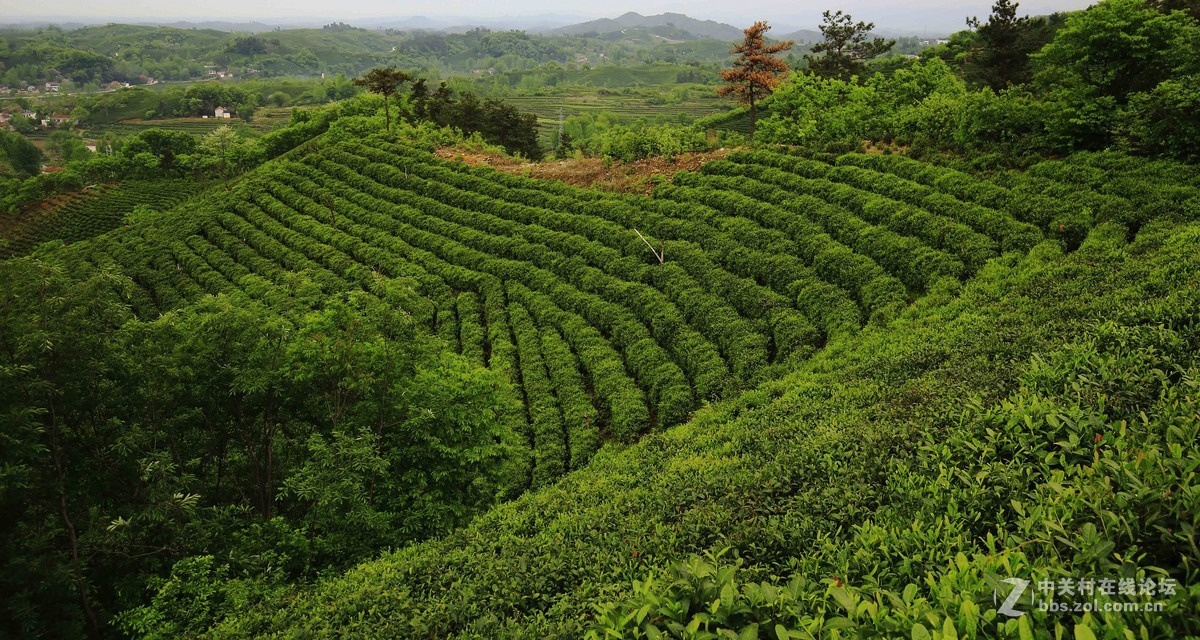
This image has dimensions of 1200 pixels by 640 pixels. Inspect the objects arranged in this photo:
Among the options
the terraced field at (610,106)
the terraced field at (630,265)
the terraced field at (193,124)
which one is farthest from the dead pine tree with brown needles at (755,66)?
the terraced field at (193,124)

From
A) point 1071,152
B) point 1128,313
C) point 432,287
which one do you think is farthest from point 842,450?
point 432,287

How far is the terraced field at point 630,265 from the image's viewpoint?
17.1 metres

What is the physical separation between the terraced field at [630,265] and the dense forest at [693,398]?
131 millimetres

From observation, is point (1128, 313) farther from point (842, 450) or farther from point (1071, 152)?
point (1071, 152)

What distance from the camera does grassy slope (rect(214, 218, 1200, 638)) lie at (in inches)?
203

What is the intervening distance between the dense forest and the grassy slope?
60 mm

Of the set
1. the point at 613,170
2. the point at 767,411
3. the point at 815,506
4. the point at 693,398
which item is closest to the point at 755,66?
the point at 613,170

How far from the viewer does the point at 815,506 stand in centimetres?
671

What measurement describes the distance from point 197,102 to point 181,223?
105912 mm

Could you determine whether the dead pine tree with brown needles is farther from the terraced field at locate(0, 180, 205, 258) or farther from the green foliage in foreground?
the terraced field at locate(0, 180, 205, 258)

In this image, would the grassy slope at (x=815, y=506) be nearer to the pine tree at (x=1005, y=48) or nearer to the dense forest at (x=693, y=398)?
the dense forest at (x=693, y=398)

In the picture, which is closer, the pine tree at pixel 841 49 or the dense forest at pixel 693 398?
the dense forest at pixel 693 398

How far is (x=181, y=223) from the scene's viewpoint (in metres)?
37.9

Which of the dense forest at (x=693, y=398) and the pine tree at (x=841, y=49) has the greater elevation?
the pine tree at (x=841, y=49)
